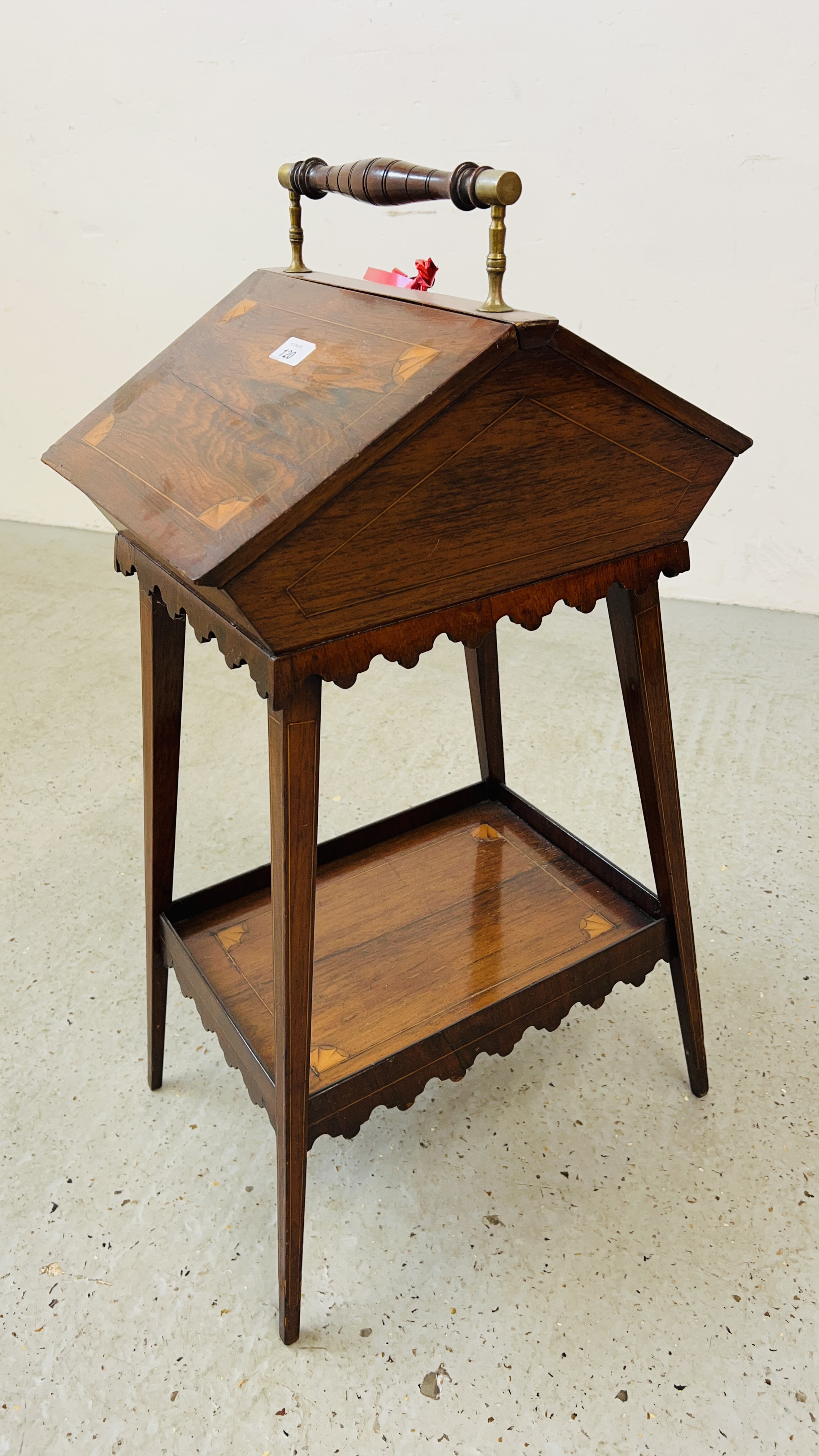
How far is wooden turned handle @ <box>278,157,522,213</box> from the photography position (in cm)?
95

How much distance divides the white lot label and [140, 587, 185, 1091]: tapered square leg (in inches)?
13.0

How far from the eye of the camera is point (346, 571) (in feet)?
3.11

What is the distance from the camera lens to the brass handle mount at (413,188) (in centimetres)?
95

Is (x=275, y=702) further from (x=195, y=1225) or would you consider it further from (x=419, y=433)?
(x=195, y=1225)

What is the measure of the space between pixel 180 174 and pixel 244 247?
11.5 inches

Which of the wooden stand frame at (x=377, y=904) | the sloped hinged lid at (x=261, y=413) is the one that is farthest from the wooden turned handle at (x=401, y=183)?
the wooden stand frame at (x=377, y=904)

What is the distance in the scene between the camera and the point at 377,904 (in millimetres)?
1574

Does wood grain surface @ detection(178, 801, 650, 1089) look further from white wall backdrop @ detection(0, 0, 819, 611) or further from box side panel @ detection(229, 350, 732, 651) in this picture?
white wall backdrop @ detection(0, 0, 819, 611)

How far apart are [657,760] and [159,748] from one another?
2.21ft

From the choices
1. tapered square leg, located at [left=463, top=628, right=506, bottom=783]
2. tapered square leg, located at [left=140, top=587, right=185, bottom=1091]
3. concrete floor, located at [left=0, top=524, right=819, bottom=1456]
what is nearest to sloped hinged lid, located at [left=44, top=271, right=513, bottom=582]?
tapered square leg, located at [left=140, top=587, right=185, bottom=1091]

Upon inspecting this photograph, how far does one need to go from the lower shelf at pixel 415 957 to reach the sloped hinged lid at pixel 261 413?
62 centimetres

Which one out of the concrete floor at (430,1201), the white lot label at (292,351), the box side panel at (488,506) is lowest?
the concrete floor at (430,1201)

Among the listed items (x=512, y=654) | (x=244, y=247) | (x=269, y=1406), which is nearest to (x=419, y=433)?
(x=269, y=1406)

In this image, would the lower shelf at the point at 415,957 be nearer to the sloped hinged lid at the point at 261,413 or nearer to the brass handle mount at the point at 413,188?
the sloped hinged lid at the point at 261,413
